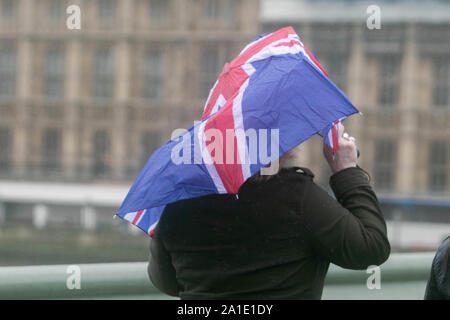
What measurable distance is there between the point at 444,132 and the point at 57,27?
6561 mm

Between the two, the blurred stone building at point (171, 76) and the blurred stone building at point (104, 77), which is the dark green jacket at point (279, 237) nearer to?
the blurred stone building at point (171, 76)

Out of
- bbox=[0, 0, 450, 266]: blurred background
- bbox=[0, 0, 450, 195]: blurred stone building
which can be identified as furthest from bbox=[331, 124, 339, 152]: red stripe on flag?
bbox=[0, 0, 450, 195]: blurred stone building

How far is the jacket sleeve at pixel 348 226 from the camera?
450mm

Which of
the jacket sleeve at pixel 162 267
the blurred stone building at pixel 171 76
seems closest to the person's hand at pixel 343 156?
the jacket sleeve at pixel 162 267

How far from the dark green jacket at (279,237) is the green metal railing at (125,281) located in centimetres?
27

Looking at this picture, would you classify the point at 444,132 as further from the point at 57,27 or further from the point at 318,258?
the point at 318,258

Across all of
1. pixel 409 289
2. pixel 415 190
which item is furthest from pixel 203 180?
pixel 415 190

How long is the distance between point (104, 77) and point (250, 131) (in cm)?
1201

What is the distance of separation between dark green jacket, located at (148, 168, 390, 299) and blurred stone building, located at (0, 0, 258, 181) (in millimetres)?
10793

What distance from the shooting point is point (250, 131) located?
1.58ft

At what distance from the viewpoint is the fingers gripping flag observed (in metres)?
0.48

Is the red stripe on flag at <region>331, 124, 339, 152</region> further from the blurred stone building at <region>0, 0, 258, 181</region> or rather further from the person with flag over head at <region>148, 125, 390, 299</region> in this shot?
the blurred stone building at <region>0, 0, 258, 181</region>

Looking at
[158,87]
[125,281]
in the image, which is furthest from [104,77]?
[125,281]

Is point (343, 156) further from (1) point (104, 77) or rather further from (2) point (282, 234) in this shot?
(1) point (104, 77)
